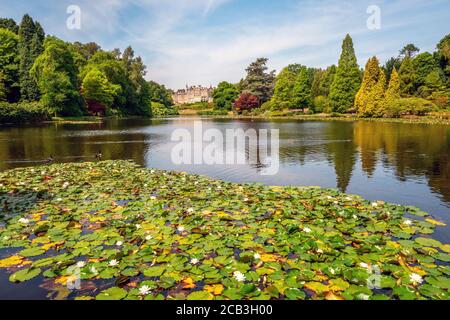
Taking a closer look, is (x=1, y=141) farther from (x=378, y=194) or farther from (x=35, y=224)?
(x=378, y=194)

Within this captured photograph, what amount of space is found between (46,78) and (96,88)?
473 inches

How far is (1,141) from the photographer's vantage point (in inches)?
841

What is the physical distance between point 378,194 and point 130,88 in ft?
224

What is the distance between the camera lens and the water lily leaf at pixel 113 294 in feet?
12.2

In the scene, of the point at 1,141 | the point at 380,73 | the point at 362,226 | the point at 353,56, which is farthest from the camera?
the point at 353,56

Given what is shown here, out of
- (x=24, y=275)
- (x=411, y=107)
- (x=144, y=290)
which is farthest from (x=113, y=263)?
(x=411, y=107)

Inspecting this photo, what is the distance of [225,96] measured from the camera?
93062 mm

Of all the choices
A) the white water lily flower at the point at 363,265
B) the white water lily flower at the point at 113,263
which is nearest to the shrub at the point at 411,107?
the white water lily flower at the point at 363,265

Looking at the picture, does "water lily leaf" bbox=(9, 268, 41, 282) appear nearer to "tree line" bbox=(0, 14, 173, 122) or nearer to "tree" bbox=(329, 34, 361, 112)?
"tree line" bbox=(0, 14, 173, 122)

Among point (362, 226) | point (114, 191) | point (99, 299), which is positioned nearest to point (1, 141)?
point (114, 191)

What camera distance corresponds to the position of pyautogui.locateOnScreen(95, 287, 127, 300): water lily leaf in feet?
12.2

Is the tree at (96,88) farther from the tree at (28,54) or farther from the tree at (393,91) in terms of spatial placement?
the tree at (393,91)

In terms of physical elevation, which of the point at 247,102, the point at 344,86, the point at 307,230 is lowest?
the point at 307,230

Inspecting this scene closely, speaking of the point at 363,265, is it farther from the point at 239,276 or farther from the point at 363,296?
the point at 239,276
